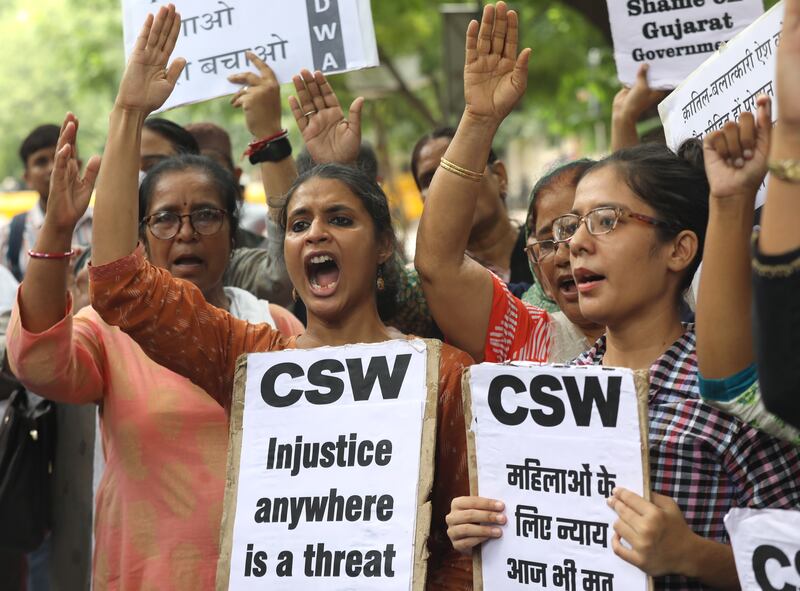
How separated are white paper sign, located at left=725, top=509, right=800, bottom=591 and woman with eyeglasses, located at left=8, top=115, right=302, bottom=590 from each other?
63.6 inches

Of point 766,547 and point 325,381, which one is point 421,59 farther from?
point 766,547

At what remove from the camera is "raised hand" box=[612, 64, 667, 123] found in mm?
4488

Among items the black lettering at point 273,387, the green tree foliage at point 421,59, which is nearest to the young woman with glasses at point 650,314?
the black lettering at point 273,387

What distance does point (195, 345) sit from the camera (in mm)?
3160

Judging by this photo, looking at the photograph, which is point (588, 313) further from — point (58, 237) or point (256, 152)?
point (256, 152)

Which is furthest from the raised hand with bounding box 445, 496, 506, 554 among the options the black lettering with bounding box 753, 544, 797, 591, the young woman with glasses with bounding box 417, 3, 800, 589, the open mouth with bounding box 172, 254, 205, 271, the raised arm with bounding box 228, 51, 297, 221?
the raised arm with bounding box 228, 51, 297, 221

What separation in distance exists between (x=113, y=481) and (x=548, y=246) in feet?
5.00

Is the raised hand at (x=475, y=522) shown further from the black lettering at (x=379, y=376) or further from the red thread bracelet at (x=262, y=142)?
the red thread bracelet at (x=262, y=142)

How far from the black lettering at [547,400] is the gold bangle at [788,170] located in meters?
0.83

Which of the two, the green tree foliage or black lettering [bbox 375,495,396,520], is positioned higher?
the green tree foliage

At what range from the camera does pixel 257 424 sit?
3.06 metres

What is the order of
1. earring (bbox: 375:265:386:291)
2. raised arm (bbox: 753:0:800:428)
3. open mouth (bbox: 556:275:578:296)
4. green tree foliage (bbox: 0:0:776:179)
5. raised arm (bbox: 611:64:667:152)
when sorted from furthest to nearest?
green tree foliage (bbox: 0:0:776:179) < raised arm (bbox: 611:64:667:152) < open mouth (bbox: 556:275:578:296) < earring (bbox: 375:265:386:291) < raised arm (bbox: 753:0:800:428)

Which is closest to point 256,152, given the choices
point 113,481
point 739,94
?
point 113,481

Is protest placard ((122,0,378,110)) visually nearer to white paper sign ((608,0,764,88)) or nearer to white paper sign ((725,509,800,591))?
white paper sign ((608,0,764,88))
